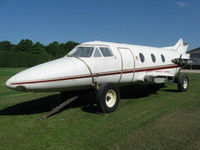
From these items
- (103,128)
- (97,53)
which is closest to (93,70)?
(97,53)

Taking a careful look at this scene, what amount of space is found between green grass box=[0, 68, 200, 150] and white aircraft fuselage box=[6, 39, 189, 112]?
110 centimetres

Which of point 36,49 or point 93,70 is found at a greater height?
point 36,49

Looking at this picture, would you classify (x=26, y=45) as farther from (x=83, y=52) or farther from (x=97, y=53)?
(x=97, y=53)

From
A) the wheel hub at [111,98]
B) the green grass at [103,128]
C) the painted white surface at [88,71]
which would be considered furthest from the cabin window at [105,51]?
the green grass at [103,128]

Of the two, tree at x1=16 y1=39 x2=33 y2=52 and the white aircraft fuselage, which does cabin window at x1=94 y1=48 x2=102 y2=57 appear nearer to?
the white aircraft fuselage

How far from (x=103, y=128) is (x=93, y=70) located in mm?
2211

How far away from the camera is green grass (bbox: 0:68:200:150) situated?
459 centimetres

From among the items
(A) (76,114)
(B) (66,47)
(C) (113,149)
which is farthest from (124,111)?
(B) (66,47)

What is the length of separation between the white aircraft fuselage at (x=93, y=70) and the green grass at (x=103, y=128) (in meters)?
1.10

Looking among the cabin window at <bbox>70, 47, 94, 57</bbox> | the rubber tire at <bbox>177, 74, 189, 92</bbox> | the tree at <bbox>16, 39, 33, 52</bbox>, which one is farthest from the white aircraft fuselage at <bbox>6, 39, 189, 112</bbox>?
the tree at <bbox>16, 39, 33, 52</bbox>

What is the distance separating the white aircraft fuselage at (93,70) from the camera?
5.95 m

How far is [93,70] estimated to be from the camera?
23.1ft

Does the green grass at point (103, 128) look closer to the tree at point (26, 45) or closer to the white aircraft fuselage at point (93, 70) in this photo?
the white aircraft fuselage at point (93, 70)

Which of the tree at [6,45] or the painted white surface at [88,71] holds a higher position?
the tree at [6,45]
